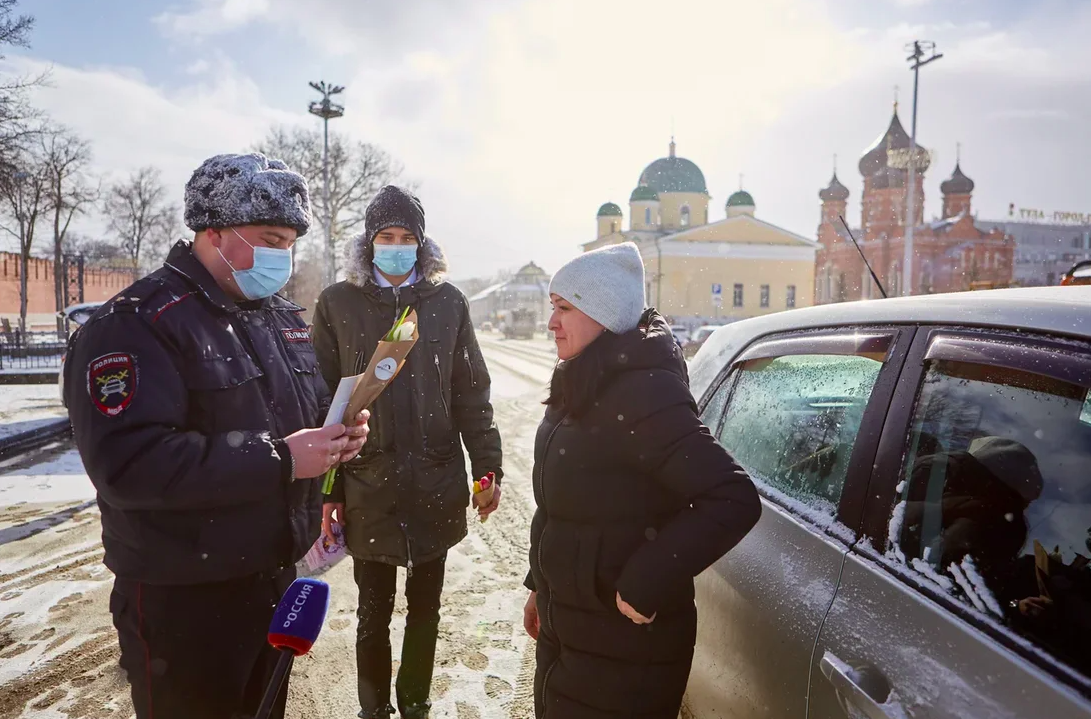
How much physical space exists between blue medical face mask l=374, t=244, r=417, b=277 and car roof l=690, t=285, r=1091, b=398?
156cm

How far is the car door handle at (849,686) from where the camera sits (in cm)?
137

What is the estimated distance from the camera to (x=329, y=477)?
2.29 metres

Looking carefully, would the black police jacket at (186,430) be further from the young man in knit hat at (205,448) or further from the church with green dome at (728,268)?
the church with green dome at (728,268)

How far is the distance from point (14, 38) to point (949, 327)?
20734mm

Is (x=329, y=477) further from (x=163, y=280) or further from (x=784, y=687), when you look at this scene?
(x=784, y=687)

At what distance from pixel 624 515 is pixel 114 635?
3.58m

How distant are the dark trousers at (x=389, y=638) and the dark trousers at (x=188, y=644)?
102 centimetres

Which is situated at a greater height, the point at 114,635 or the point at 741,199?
the point at 741,199

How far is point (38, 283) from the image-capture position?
51.2 meters

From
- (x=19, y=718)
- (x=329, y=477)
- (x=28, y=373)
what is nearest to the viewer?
(x=329, y=477)

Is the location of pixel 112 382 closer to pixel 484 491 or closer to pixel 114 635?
pixel 484 491

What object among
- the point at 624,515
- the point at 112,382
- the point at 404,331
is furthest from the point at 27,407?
the point at 624,515

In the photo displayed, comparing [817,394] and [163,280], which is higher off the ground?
[163,280]

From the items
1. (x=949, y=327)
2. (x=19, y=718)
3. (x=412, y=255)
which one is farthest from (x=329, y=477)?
(x=19, y=718)
